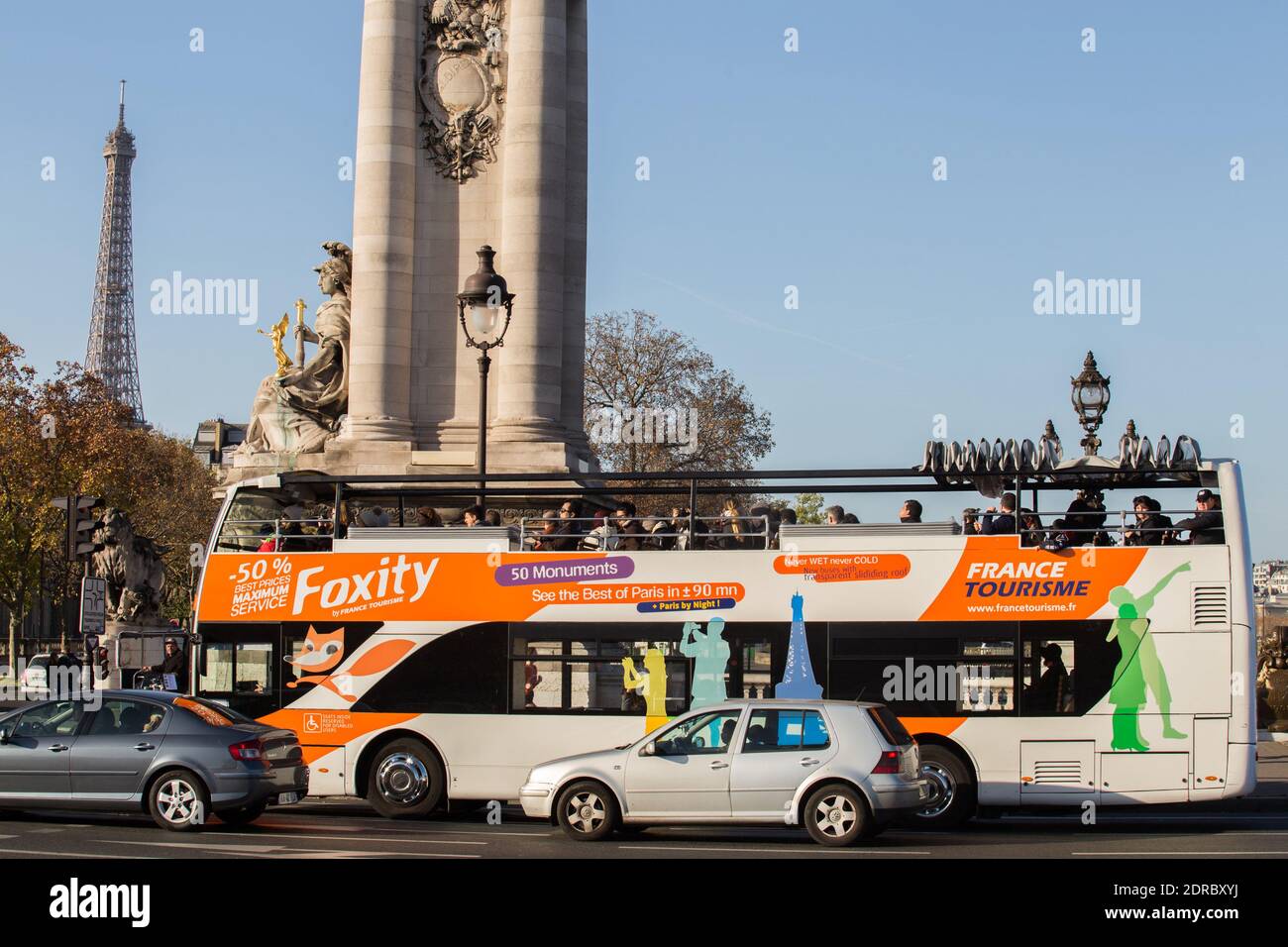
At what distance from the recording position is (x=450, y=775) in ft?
69.8

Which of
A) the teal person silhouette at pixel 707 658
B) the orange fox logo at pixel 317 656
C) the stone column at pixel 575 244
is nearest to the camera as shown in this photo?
the teal person silhouette at pixel 707 658

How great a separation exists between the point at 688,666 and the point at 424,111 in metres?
17.9

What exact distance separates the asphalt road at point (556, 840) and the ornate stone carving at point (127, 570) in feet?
55.2

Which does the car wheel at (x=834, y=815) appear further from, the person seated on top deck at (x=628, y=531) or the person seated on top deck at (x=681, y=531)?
the person seated on top deck at (x=628, y=531)

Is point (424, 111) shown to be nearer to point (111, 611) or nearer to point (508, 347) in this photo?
point (508, 347)

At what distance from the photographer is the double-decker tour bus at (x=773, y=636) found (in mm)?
19734

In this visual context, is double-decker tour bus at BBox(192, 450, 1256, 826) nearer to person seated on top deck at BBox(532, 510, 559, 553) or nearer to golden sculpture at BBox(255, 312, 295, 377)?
person seated on top deck at BBox(532, 510, 559, 553)

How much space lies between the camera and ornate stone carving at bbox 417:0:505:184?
35.2m

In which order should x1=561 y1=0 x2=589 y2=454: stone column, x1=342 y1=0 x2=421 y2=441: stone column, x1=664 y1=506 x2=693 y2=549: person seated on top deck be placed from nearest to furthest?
x1=664 y1=506 x2=693 y2=549: person seated on top deck → x1=342 y1=0 x2=421 y2=441: stone column → x1=561 y1=0 x2=589 y2=454: stone column

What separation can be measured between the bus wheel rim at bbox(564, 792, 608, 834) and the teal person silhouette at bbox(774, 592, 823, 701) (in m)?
2.97

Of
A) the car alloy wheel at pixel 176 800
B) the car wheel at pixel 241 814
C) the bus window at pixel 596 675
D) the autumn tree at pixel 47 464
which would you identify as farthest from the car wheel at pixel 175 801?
the autumn tree at pixel 47 464

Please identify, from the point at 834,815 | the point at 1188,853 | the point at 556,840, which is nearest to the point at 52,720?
the point at 556,840

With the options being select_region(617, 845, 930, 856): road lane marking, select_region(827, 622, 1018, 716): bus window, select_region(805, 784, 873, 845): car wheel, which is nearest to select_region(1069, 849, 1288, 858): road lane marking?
select_region(617, 845, 930, 856): road lane marking

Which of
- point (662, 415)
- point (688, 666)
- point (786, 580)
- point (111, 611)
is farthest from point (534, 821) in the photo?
point (662, 415)
